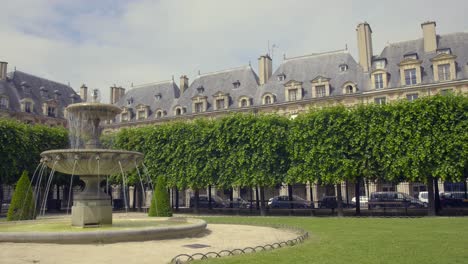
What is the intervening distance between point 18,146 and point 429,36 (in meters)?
38.2

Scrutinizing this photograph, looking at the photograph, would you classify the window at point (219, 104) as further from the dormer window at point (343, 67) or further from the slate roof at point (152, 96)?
the dormer window at point (343, 67)

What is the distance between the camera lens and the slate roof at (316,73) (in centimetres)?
4312

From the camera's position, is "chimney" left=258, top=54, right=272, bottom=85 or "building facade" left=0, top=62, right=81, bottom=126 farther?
"building facade" left=0, top=62, right=81, bottom=126

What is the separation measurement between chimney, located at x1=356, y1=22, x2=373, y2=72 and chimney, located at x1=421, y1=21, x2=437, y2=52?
5249 mm

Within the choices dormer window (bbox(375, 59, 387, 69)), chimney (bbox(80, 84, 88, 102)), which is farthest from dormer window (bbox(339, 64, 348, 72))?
chimney (bbox(80, 84, 88, 102))

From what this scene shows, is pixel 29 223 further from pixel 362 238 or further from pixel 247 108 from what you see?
pixel 247 108

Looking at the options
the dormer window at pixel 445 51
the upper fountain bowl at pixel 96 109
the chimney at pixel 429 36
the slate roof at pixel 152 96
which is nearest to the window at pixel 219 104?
the slate roof at pixel 152 96

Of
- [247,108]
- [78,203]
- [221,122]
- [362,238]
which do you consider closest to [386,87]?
[247,108]

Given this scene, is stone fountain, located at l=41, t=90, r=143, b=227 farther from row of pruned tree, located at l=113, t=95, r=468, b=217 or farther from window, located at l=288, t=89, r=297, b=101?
window, located at l=288, t=89, r=297, b=101

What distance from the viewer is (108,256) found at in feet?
31.0

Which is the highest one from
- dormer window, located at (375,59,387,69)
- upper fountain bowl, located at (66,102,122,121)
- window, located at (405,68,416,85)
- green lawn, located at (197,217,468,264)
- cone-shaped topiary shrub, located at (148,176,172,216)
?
dormer window, located at (375,59,387,69)

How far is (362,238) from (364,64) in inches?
1335

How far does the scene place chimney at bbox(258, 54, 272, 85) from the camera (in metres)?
48.9

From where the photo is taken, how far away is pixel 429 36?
41031 mm
